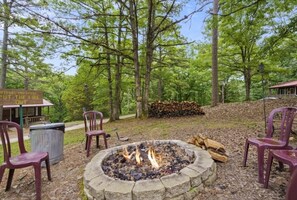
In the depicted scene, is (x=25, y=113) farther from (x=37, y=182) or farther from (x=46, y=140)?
(x=37, y=182)

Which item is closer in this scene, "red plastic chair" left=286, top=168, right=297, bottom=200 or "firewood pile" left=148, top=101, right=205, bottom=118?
"red plastic chair" left=286, top=168, right=297, bottom=200

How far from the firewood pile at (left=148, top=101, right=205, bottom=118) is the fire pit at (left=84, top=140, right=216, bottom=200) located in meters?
5.66

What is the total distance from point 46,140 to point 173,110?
620cm

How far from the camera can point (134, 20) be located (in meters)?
8.36

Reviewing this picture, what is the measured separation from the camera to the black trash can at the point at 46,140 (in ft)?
11.7

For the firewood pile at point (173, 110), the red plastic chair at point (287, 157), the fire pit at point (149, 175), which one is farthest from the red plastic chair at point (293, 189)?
the firewood pile at point (173, 110)

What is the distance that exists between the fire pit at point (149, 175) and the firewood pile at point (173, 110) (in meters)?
5.66

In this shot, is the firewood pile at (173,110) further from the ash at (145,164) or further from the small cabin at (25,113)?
the small cabin at (25,113)

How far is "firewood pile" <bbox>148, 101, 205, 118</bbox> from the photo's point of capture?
8812 millimetres

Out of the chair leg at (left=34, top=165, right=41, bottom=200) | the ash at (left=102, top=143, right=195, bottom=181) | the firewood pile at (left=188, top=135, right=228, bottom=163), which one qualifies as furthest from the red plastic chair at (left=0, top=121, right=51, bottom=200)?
the firewood pile at (left=188, top=135, right=228, bottom=163)

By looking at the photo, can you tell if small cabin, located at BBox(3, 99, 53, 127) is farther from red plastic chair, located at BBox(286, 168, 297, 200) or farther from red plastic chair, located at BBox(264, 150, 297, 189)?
red plastic chair, located at BBox(286, 168, 297, 200)

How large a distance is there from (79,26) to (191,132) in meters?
5.96

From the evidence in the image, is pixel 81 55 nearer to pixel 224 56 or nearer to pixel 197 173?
pixel 197 173

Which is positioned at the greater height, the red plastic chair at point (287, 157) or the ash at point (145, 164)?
the red plastic chair at point (287, 157)
